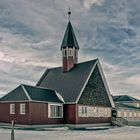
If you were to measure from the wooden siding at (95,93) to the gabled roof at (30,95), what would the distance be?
11.7ft

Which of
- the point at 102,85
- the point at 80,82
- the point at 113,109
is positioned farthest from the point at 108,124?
the point at 80,82

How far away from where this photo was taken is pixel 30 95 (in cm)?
3759

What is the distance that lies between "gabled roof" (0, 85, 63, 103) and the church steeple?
6.45 m

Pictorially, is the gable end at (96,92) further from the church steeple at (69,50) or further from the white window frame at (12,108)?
the white window frame at (12,108)

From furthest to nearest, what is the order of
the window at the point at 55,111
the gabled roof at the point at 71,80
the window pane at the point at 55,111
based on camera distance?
1. the gabled roof at the point at 71,80
2. the window pane at the point at 55,111
3. the window at the point at 55,111

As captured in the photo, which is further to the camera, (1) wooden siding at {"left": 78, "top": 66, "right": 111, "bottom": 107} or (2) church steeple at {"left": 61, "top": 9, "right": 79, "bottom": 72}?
(2) church steeple at {"left": 61, "top": 9, "right": 79, "bottom": 72}

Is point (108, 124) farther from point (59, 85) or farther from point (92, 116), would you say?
point (59, 85)

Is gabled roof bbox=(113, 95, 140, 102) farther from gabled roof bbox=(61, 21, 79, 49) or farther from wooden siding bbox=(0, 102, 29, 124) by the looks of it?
wooden siding bbox=(0, 102, 29, 124)

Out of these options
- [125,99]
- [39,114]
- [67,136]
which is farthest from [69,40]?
[125,99]

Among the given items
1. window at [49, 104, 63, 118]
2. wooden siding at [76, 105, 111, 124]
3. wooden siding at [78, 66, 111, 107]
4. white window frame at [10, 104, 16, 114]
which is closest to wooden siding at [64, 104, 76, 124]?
wooden siding at [76, 105, 111, 124]

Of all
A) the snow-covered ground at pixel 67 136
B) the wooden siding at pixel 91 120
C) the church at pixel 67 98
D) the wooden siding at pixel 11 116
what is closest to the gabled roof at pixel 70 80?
the church at pixel 67 98

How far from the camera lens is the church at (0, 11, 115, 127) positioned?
37.8m

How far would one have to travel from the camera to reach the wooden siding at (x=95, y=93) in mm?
41500

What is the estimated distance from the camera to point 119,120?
4847 centimetres
